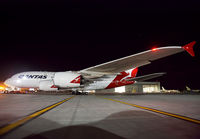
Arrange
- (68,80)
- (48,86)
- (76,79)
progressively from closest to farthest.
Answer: (76,79) < (68,80) < (48,86)

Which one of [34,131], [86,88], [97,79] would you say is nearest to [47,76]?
[86,88]

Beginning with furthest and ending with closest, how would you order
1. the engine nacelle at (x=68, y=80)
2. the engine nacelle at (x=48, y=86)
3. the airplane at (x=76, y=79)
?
the engine nacelle at (x=48, y=86) < the engine nacelle at (x=68, y=80) < the airplane at (x=76, y=79)

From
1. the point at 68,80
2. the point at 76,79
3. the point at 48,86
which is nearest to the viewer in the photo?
the point at 76,79

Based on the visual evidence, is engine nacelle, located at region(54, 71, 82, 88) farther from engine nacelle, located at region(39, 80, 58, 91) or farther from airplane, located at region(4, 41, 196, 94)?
engine nacelle, located at region(39, 80, 58, 91)

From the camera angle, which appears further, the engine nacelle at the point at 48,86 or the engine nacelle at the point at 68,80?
the engine nacelle at the point at 48,86

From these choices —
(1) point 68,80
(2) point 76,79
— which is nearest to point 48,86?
(1) point 68,80

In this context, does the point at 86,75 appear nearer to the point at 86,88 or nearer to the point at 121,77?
the point at 86,88

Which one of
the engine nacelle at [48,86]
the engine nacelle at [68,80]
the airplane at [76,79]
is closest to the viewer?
the airplane at [76,79]

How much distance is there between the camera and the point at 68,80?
17641 mm

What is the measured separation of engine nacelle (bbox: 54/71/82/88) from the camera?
17453mm

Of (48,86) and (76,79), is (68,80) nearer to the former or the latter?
(76,79)

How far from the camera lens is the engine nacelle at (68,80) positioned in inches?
687

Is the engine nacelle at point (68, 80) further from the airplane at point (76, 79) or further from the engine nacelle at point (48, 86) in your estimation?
the engine nacelle at point (48, 86)

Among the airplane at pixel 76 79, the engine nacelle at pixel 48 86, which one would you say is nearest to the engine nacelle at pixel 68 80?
the airplane at pixel 76 79
